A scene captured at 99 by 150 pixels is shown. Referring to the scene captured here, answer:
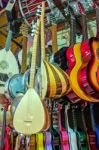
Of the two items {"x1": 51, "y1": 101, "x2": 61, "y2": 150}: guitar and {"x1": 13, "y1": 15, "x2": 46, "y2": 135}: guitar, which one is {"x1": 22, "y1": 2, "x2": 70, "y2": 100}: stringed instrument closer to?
{"x1": 13, "y1": 15, "x2": 46, "y2": 135}: guitar

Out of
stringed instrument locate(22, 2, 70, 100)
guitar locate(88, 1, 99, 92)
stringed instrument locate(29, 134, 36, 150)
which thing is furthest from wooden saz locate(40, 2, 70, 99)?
stringed instrument locate(29, 134, 36, 150)

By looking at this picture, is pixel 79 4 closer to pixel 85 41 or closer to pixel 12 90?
pixel 85 41

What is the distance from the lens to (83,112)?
4.39 feet

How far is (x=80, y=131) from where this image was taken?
1.26 metres

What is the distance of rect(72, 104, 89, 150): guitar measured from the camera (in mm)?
1199

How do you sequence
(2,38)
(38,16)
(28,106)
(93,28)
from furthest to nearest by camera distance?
(2,38), (93,28), (38,16), (28,106)

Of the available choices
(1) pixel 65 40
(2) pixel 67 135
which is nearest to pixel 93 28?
(1) pixel 65 40

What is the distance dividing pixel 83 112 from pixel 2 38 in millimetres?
846

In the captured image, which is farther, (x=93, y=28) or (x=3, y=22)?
(x=3, y=22)

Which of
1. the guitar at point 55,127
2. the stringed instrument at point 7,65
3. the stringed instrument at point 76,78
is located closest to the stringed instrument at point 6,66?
the stringed instrument at point 7,65

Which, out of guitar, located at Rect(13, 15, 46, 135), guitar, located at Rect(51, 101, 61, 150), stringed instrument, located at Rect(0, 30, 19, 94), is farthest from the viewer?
stringed instrument, located at Rect(0, 30, 19, 94)

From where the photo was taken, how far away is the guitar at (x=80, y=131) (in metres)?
1.20

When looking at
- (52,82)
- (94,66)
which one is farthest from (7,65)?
(94,66)

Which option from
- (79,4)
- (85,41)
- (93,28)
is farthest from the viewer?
(93,28)
